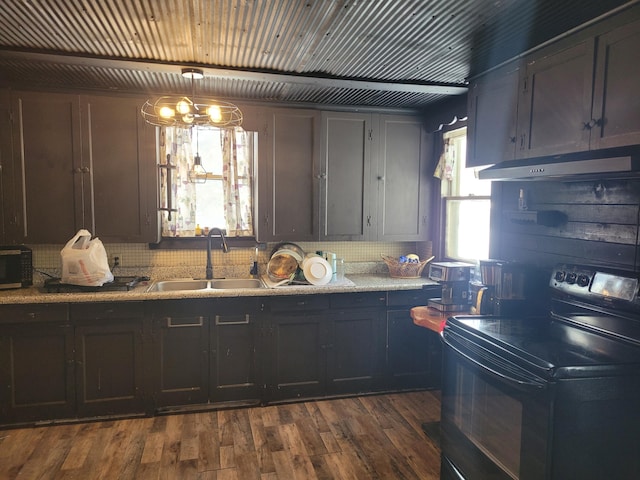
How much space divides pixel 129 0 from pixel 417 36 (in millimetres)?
1370

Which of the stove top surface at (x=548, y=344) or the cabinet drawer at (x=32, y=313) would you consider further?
the cabinet drawer at (x=32, y=313)

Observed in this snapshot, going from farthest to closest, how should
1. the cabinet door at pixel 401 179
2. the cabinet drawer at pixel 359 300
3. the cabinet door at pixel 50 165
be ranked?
the cabinet door at pixel 401 179 → the cabinet drawer at pixel 359 300 → the cabinet door at pixel 50 165

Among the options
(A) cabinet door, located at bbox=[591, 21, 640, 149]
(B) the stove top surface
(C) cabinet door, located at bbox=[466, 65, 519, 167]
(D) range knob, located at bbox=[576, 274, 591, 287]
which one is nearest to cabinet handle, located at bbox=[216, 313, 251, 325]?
(B) the stove top surface

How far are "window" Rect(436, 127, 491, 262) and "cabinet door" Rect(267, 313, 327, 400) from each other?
1285mm

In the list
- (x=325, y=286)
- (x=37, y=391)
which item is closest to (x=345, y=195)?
(x=325, y=286)

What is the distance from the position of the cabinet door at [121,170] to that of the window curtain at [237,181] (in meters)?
0.57

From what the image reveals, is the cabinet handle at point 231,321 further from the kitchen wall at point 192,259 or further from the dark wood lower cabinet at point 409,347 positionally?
the dark wood lower cabinet at point 409,347

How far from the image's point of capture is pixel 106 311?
3.03m

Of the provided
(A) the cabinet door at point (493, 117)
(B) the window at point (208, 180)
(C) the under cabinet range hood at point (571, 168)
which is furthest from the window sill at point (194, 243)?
(C) the under cabinet range hood at point (571, 168)

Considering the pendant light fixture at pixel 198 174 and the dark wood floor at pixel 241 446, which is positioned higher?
the pendant light fixture at pixel 198 174

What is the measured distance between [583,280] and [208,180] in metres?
2.72

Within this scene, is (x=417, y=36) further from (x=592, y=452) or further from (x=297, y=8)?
(x=592, y=452)

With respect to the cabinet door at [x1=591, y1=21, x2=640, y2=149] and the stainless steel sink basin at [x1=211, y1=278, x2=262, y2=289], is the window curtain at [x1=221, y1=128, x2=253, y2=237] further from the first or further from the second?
the cabinet door at [x1=591, y1=21, x2=640, y2=149]

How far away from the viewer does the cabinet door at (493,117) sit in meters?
2.53
